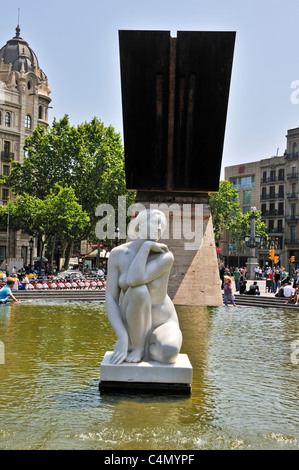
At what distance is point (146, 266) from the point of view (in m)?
6.51

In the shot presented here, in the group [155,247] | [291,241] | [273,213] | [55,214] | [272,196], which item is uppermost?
[272,196]

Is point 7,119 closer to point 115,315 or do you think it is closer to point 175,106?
point 175,106

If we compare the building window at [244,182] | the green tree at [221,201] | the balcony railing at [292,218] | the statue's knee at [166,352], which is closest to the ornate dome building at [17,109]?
the green tree at [221,201]

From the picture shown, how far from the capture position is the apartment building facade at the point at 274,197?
68.8 m

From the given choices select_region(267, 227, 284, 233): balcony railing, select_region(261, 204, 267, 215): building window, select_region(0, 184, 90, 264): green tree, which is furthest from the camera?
select_region(261, 204, 267, 215): building window

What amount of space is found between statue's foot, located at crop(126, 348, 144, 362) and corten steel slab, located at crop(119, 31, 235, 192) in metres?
16.9

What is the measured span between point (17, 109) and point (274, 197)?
34429mm

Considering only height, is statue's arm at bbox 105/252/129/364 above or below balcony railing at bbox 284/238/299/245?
below

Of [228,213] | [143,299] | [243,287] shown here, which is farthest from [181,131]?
[228,213]

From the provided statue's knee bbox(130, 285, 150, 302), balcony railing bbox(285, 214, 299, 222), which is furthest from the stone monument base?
balcony railing bbox(285, 214, 299, 222)

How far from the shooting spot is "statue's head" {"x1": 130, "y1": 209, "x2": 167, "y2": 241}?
21.7 ft

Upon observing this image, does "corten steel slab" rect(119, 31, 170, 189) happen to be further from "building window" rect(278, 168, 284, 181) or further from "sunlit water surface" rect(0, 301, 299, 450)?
"building window" rect(278, 168, 284, 181)

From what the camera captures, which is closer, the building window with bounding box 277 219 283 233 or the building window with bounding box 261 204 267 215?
the building window with bounding box 277 219 283 233

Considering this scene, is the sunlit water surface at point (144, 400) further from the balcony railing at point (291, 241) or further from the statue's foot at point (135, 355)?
the balcony railing at point (291, 241)
